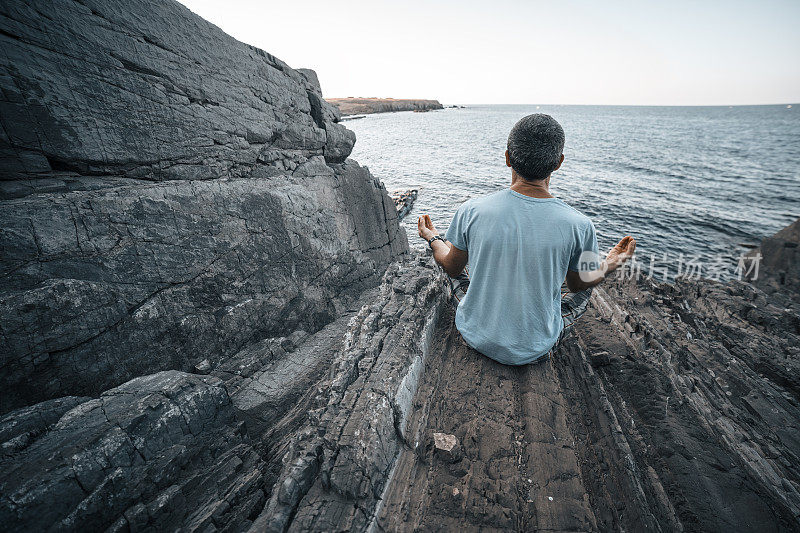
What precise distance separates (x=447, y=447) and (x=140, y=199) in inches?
165

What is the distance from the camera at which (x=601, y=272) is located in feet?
8.02

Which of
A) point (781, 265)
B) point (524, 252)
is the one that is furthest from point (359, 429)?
point (781, 265)

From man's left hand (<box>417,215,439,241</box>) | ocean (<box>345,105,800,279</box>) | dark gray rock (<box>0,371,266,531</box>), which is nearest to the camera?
dark gray rock (<box>0,371,266,531</box>)

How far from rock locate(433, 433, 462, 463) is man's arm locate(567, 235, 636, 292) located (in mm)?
1570

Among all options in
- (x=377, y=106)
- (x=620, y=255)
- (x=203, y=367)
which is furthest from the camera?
(x=377, y=106)

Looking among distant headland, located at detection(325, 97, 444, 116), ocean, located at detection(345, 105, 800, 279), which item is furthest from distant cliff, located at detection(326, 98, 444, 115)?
ocean, located at detection(345, 105, 800, 279)

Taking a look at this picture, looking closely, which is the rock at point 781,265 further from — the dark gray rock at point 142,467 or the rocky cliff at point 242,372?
the dark gray rock at point 142,467

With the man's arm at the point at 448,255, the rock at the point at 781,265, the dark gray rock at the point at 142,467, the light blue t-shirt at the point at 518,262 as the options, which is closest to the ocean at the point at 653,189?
the light blue t-shirt at the point at 518,262

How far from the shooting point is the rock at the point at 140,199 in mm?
2891

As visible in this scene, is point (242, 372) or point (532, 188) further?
point (242, 372)

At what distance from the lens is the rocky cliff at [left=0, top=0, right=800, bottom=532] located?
6.96ft

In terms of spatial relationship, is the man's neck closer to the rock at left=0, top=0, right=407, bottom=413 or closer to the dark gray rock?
the dark gray rock

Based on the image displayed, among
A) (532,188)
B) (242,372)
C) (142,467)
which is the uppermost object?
(532,188)

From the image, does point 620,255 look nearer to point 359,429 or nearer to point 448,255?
point 448,255
